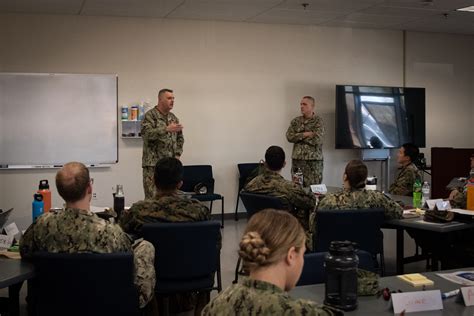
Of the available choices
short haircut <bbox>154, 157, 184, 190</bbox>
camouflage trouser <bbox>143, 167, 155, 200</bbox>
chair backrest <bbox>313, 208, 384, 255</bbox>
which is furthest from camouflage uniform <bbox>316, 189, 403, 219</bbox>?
camouflage trouser <bbox>143, 167, 155, 200</bbox>

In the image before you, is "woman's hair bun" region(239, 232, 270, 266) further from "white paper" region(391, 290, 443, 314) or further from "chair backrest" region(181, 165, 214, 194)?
"chair backrest" region(181, 165, 214, 194)

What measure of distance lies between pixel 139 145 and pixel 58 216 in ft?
16.6

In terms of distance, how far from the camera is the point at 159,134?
5.84 metres

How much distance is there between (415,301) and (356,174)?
6.38 ft

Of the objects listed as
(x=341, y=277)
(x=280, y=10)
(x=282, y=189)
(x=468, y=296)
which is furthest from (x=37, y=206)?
(x=280, y=10)

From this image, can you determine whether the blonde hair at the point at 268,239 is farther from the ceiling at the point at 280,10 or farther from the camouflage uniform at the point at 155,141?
the ceiling at the point at 280,10

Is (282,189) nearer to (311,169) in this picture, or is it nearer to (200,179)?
(311,169)

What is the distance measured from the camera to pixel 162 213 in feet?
10.6

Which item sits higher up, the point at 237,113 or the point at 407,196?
the point at 237,113

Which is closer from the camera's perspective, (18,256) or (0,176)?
(18,256)

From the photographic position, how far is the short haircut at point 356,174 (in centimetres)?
379

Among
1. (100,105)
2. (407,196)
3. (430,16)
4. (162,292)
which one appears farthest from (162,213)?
(430,16)

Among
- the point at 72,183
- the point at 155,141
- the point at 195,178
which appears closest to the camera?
the point at 72,183

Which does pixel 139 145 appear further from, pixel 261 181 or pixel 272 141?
pixel 261 181
